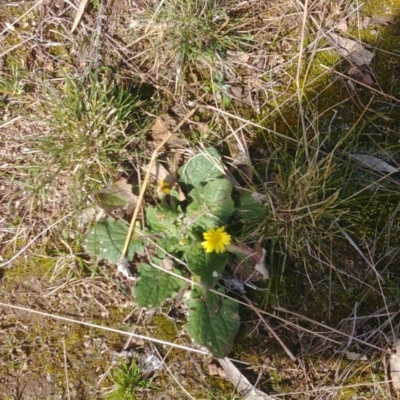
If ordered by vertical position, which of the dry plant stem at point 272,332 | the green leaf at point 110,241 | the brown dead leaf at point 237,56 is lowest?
the dry plant stem at point 272,332

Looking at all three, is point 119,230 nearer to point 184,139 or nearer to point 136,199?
point 136,199

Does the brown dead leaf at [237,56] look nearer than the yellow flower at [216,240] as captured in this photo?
No

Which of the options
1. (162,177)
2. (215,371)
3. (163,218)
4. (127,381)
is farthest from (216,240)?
(127,381)

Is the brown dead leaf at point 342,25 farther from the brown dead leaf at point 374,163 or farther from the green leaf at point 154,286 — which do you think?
the green leaf at point 154,286

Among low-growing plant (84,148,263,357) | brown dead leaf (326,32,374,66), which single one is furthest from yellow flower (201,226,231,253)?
brown dead leaf (326,32,374,66)

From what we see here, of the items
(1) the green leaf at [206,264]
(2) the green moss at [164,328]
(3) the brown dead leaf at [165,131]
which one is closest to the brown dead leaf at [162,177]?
(3) the brown dead leaf at [165,131]

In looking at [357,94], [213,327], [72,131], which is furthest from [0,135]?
[357,94]

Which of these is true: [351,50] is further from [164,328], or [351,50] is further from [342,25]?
[164,328]

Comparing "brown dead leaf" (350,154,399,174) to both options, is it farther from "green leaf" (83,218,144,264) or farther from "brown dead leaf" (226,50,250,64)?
"green leaf" (83,218,144,264)
